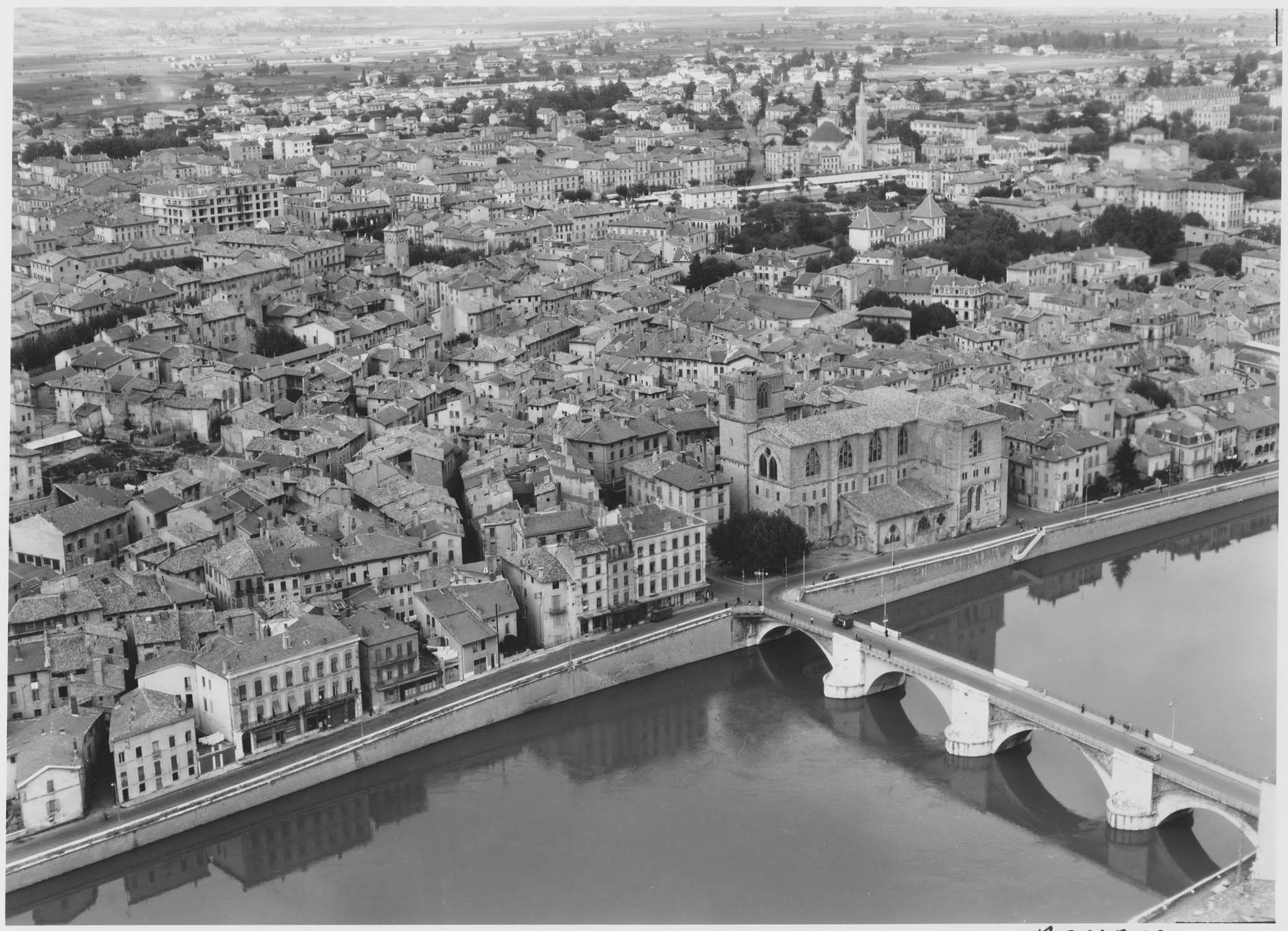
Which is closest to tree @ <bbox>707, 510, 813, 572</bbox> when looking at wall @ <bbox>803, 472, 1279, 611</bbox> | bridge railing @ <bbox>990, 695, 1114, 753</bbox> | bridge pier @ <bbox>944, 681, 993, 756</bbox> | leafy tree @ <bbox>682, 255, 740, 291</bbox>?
wall @ <bbox>803, 472, 1279, 611</bbox>

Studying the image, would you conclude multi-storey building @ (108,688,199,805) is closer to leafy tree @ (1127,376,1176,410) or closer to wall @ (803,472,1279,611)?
wall @ (803,472,1279,611)

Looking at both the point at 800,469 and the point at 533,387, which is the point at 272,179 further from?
the point at 800,469

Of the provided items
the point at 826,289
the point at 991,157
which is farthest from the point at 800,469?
the point at 991,157

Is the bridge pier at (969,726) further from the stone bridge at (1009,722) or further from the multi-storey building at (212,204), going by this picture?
the multi-storey building at (212,204)

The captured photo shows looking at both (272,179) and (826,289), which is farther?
(272,179)

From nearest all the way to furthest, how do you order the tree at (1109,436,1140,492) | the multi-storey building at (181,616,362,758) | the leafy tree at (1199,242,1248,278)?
the multi-storey building at (181,616,362,758), the tree at (1109,436,1140,492), the leafy tree at (1199,242,1248,278)

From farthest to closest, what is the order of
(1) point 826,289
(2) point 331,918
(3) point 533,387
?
(1) point 826,289 → (3) point 533,387 → (2) point 331,918
